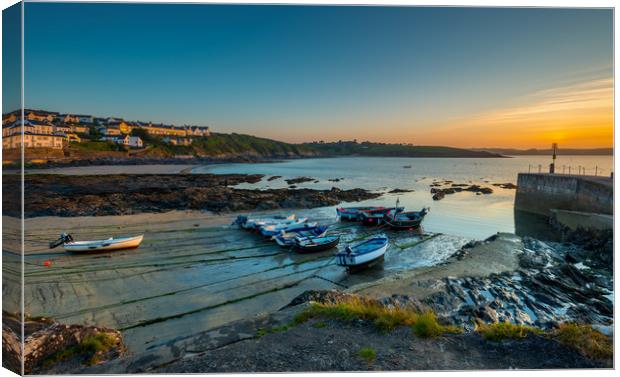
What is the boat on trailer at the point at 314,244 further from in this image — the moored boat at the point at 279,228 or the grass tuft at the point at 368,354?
the grass tuft at the point at 368,354

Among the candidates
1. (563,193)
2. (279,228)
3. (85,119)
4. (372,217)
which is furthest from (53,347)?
(85,119)

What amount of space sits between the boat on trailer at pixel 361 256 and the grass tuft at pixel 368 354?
23.8ft

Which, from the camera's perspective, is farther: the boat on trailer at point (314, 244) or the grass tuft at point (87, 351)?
the boat on trailer at point (314, 244)

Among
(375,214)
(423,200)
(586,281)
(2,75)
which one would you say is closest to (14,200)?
(2,75)

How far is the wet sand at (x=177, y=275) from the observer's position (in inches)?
342

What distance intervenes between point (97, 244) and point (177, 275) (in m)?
4.40

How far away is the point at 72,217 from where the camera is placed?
20.6m

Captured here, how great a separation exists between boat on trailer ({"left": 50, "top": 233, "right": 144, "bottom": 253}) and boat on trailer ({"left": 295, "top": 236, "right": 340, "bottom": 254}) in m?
6.70

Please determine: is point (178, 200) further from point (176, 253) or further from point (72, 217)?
point (176, 253)

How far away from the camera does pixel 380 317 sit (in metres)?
5.86

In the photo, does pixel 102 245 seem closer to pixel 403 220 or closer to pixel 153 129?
pixel 403 220

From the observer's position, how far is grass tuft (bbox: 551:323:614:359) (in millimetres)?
4809

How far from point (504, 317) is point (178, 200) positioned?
2369 centimetres

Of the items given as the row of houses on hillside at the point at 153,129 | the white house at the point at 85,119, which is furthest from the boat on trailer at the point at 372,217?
the white house at the point at 85,119
